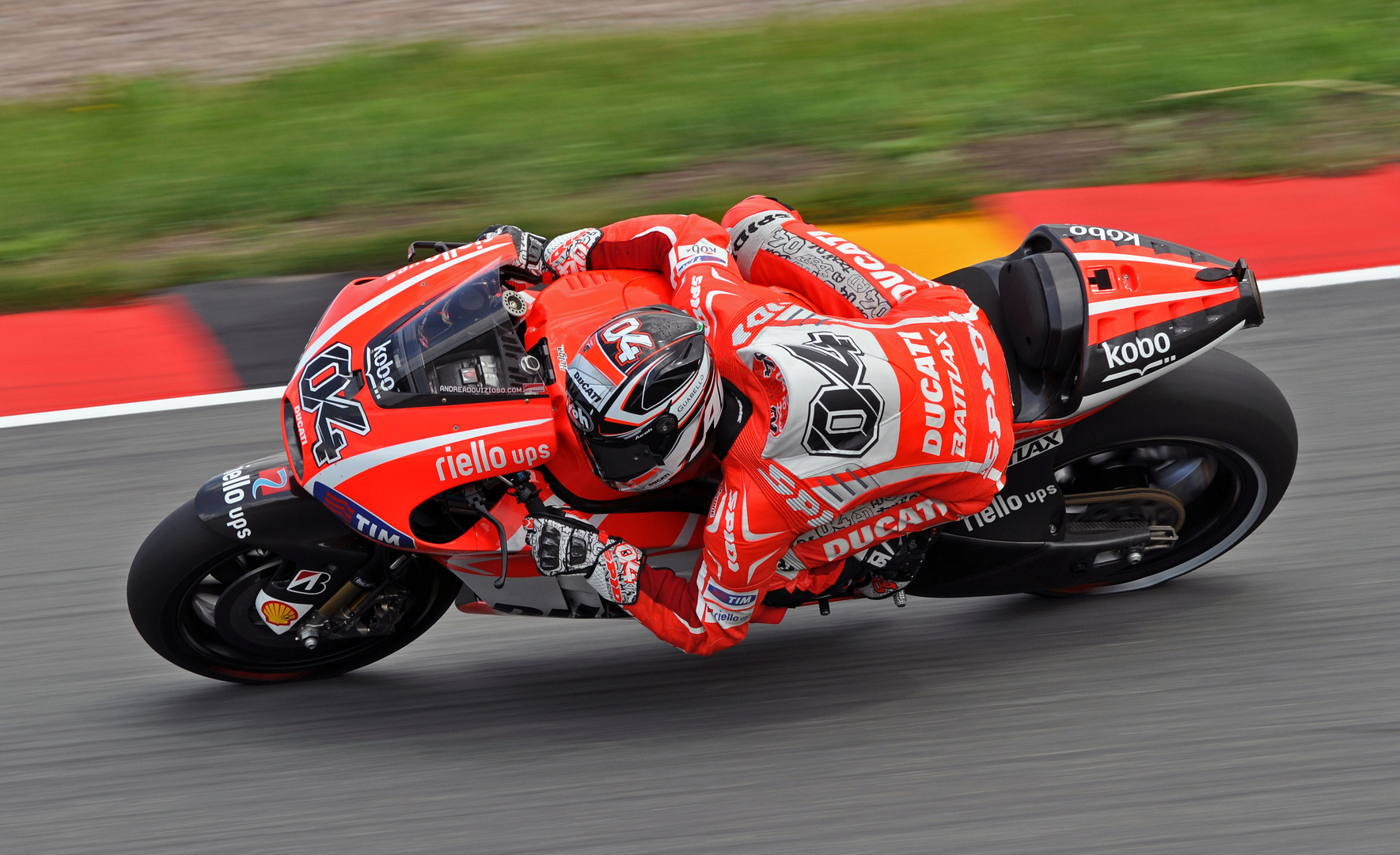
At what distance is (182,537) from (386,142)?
3.95 meters

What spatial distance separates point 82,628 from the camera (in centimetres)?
417

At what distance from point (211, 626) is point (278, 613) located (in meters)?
0.28

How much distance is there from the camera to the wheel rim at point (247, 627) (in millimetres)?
3500

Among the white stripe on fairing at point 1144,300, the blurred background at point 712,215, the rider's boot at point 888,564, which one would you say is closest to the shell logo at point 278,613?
the blurred background at point 712,215

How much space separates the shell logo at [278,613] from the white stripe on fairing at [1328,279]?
4.16 meters

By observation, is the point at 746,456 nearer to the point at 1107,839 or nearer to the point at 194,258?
the point at 1107,839

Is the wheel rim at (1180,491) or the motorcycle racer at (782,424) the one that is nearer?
the motorcycle racer at (782,424)

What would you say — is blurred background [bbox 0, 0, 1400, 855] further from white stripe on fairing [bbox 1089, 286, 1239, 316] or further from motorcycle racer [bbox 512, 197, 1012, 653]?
white stripe on fairing [bbox 1089, 286, 1239, 316]

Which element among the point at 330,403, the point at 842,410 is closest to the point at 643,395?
the point at 842,410

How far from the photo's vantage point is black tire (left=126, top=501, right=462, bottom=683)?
134 inches

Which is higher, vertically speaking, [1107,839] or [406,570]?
[406,570]

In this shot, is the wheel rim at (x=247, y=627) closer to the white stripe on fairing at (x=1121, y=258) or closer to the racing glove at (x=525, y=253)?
the racing glove at (x=525, y=253)

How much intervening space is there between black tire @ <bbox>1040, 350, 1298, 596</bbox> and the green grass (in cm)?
261

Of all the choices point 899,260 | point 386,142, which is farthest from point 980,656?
point 386,142
